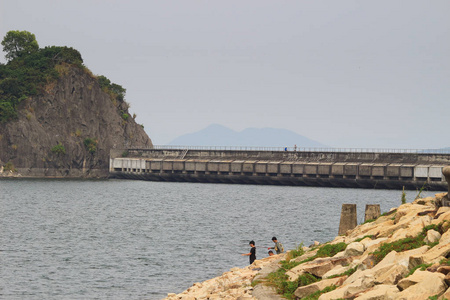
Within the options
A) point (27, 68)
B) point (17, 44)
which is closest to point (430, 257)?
point (27, 68)

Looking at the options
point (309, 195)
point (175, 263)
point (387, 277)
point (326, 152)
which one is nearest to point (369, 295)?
point (387, 277)

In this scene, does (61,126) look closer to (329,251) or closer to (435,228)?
(329,251)

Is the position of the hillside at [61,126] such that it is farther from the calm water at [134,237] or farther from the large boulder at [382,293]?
the large boulder at [382,293]

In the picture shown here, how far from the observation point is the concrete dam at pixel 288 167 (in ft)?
419

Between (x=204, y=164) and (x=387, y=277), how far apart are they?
438 ft

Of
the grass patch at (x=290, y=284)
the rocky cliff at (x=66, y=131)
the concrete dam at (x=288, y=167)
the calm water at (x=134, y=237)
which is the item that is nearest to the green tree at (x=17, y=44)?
the rocky cliff at (x=66, y=131)

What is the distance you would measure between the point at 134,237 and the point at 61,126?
112 metres

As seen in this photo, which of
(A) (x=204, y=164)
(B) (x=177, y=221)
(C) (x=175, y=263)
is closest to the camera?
(C) (x=175, y=263)

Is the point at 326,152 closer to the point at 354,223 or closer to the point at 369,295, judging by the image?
the point at 354,223

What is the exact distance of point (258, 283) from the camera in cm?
2316

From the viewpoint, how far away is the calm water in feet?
114

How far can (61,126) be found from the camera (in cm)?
16075

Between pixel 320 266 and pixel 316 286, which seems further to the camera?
pixel 320 266

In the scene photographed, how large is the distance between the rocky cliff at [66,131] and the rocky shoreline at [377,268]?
13222 centimetres
